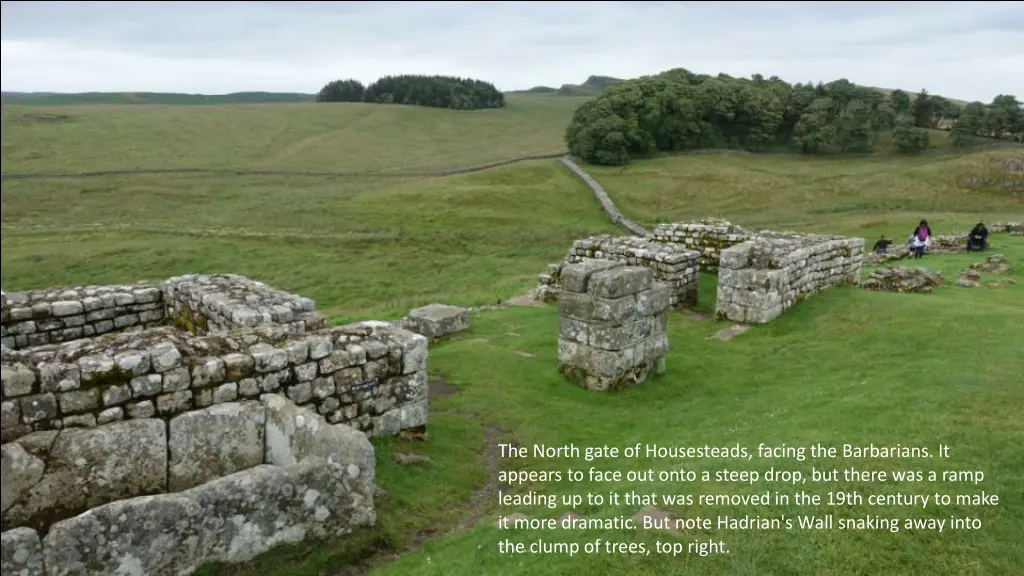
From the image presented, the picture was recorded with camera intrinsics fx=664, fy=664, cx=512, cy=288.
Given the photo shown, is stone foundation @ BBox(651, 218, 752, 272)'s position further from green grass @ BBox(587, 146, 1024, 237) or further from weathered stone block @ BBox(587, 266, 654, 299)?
green grass @ BBox(587, 146, 1024, 237)

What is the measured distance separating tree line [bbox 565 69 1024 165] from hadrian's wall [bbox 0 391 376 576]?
65.5m

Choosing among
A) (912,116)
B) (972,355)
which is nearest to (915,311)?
(972,355)

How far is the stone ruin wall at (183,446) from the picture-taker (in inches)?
234

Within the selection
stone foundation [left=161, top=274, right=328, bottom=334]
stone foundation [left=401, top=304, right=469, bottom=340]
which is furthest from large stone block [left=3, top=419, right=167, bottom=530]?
stone foundation [left=401, top=304, right=469, bottom=340]

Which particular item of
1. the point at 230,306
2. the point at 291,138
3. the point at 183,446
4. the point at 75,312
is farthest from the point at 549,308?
the point at 291,138

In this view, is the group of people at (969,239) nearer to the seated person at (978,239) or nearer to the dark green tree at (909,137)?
the seated person at (978,239)

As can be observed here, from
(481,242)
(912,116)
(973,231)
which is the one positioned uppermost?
(912,116)

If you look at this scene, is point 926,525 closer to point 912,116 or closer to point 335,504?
point 335,504

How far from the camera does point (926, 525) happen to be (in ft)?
21.6

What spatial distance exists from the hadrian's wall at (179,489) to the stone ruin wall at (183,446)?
0.04 feet

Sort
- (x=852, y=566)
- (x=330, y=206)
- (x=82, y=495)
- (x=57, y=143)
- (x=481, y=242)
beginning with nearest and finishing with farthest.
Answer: (x=852, y=566) < (x=82, y=495) < (x=481, y=242) < (x=330, y=206) < (x=57, y=143)

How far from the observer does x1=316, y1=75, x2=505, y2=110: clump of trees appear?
441 feet

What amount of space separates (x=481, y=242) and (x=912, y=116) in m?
41.5

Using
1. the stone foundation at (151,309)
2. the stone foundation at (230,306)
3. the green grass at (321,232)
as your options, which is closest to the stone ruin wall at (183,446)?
the stone foundation at (230,306)
